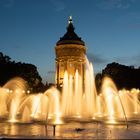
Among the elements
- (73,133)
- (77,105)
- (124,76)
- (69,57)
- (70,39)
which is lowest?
(73,133)

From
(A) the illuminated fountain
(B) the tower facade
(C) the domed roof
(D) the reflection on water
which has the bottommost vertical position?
(D) the reflection on water

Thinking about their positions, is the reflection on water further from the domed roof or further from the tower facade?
the domed roof

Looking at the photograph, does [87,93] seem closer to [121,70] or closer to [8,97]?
[8,97]

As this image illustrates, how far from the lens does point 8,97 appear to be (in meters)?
71.6

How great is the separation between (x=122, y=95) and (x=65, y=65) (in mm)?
61411

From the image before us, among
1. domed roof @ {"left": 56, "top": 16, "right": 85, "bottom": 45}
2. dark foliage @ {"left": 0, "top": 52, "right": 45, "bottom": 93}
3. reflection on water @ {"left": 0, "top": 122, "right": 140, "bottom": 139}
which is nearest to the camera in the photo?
reflection on water @ {"left": 0, "top": 122, "right": 140, "bottom": 139}

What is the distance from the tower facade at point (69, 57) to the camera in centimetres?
12925

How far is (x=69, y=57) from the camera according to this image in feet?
426

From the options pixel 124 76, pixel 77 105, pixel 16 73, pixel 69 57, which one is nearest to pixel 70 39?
pixel 69 57

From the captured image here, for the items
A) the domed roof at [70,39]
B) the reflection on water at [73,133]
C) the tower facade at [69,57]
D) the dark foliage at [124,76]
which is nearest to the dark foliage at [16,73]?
the dark foliage at [124,76]

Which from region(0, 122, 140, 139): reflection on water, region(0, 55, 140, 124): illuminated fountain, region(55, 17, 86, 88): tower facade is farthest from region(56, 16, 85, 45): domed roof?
region(0, 122, 140, 139): reflection on water

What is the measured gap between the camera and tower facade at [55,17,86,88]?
129250 mm

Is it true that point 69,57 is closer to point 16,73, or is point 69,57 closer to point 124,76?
point 124,76

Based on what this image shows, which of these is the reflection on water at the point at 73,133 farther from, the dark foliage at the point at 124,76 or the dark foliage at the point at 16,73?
the dark foliage at the point at 124,76
